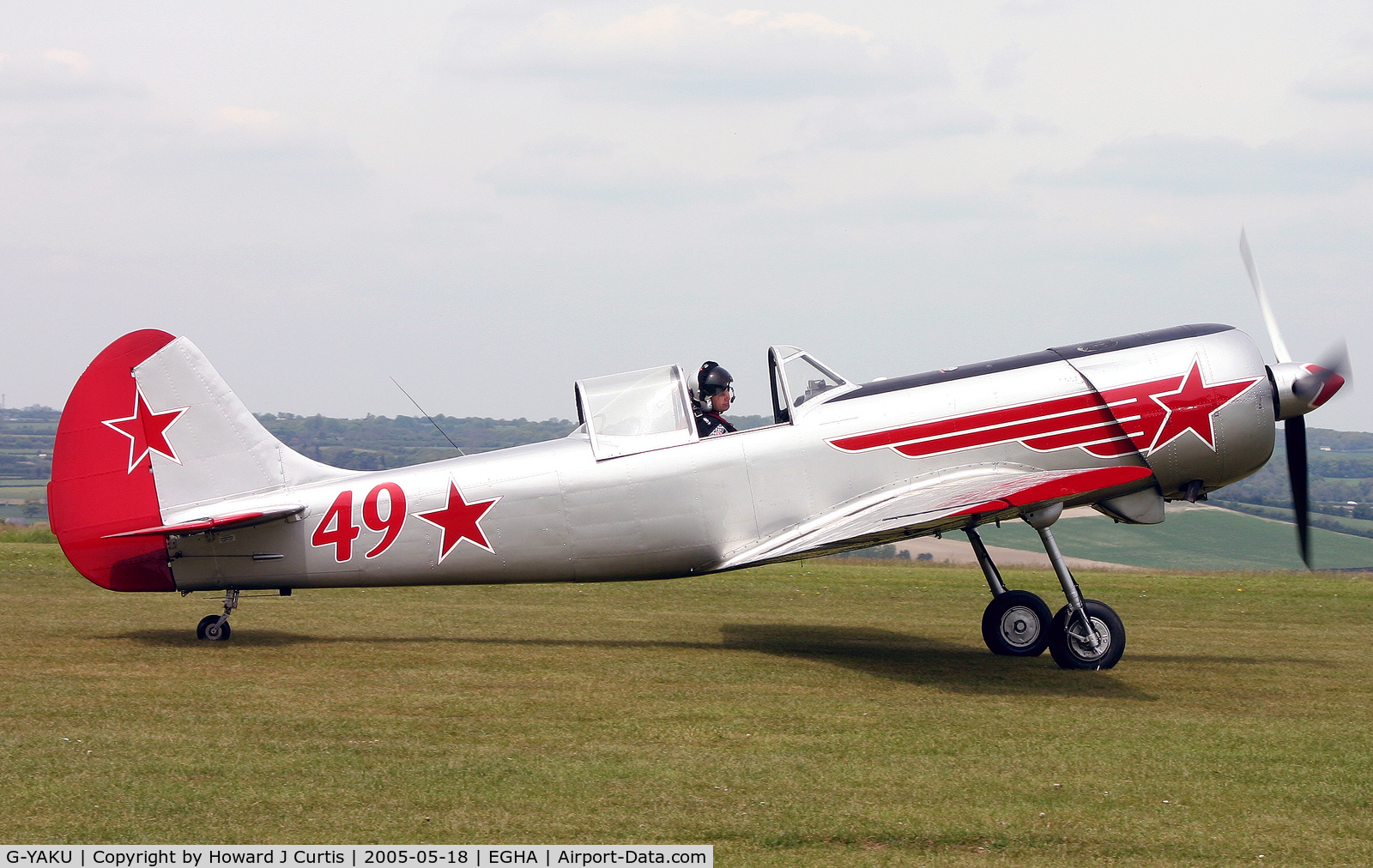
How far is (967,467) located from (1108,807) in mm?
4331

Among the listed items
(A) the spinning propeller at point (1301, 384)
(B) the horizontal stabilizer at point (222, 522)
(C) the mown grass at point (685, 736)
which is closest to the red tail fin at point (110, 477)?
(B) the horizontal stabilizer at point (222, 522)

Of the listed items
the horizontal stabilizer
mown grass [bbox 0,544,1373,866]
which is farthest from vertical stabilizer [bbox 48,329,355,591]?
mown grass [bbox 0,544,1373,866]

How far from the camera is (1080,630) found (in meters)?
8.95

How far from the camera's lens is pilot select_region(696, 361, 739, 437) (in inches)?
384

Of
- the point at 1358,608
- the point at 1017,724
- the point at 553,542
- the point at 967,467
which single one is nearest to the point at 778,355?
the point at 967,467

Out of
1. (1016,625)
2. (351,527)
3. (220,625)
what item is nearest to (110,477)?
(220,625)

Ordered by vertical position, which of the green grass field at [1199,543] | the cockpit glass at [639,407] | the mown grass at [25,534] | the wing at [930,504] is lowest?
the green grass field at [1199,543]

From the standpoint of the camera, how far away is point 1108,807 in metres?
5.38

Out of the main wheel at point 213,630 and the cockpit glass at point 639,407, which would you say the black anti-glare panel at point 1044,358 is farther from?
the main wheel at point 213,630

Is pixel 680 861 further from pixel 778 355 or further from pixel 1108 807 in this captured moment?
pixel 778 355

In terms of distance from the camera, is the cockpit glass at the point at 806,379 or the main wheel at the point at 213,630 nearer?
the main wheel at the point at 213,630

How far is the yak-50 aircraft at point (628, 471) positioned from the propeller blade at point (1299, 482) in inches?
21.0

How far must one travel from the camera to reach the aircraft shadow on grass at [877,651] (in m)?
8.35

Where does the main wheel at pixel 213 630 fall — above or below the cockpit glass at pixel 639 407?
below
